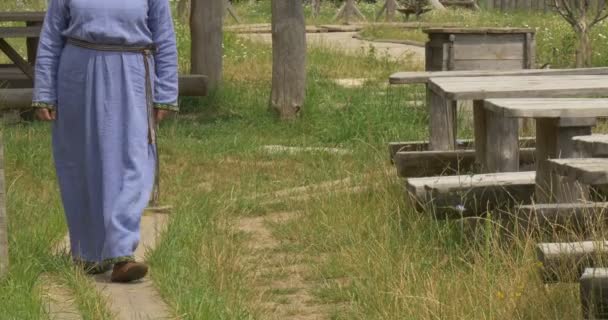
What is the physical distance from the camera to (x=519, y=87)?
6.01 metres

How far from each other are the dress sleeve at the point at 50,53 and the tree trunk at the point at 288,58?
5132mm

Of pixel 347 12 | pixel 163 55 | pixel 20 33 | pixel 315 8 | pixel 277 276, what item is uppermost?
pixel 163 55

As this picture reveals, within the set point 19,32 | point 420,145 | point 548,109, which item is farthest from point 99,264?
point 19,32

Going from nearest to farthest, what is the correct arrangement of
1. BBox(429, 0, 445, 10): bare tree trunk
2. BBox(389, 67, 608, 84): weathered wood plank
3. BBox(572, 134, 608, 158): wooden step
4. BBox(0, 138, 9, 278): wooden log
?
BBox(572, 134, 608, 158): wooden step → BBox(0, 138, 9, 278): wooden log → BBox(389, 67, 608, 84): weathered wood plank → BBox(429, 0, 445, 10): bare tree trunk

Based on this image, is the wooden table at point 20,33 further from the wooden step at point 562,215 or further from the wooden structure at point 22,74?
the wooden step at point 562,215

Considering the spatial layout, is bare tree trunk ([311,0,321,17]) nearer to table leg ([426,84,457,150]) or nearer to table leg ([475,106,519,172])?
table leg ([426,84,457,150])

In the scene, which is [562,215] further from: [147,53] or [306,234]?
[147,53]

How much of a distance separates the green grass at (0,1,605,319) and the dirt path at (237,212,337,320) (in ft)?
0.09

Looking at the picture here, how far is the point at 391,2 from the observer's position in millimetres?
27094

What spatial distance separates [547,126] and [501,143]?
61 centimetres

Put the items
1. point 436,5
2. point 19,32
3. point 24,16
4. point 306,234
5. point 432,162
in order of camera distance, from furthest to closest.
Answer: point 436,5, point 24,16, point 19,32, point 432,162, point 306,234

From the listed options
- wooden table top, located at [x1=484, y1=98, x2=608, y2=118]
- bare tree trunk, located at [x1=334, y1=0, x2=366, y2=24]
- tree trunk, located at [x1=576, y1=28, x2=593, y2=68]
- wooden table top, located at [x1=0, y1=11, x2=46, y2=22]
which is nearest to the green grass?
wooden table top, located at [x1=484, y1=98, x2=608, y2=118]

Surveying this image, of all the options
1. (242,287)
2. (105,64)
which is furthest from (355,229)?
(105,64)

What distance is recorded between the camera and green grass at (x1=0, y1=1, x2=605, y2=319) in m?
4.70
